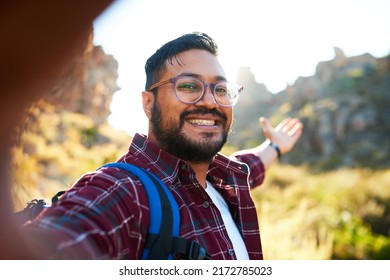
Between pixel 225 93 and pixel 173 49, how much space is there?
1.03 ft

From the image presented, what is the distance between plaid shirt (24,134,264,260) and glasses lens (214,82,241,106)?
1.22 feet

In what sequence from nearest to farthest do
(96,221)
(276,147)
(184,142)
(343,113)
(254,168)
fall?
(96,221)
(184,142)
(254,168)
(276,147)
(343,113)

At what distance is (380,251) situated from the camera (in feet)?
18.3

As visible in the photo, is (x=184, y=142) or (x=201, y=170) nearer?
(x=184, y=142)

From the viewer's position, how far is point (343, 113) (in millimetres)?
27359

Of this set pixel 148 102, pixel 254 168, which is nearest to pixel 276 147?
pixel 254 168

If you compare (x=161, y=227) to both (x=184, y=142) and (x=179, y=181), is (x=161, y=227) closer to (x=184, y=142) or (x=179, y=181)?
(x=179, y=181)

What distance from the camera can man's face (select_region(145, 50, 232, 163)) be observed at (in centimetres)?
165

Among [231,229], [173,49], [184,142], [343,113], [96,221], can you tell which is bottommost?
[231,229]

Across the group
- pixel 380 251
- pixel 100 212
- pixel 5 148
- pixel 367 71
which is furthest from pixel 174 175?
pixel 367 71

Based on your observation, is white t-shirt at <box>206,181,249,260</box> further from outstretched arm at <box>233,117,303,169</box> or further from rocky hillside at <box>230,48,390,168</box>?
rocky hillside at <box>230,48,390,168</box>

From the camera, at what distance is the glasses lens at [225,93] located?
5.69 ft

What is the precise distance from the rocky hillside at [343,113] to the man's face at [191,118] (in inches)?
849

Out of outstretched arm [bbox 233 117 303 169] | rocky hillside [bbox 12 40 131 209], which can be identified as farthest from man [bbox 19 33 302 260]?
outstretched arm [bbox 233 117 303 169]
